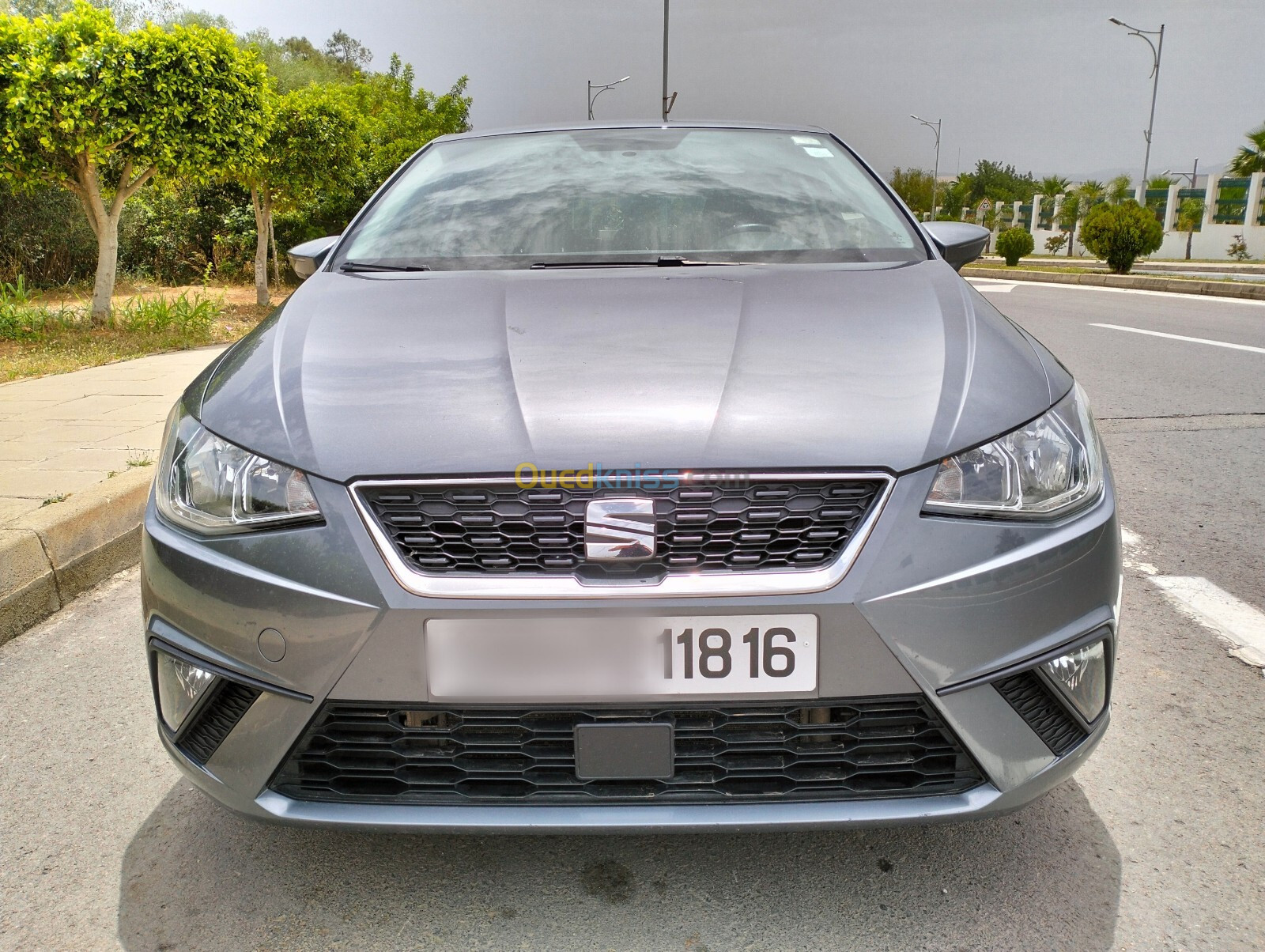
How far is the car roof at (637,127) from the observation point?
3266mm

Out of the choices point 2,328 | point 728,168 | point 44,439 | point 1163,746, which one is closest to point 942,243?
point 728,168

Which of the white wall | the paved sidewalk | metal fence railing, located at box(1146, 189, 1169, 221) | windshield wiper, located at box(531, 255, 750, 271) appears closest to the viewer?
windshield wiper, located at box(531, 255, 750, 271)

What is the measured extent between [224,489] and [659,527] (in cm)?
73

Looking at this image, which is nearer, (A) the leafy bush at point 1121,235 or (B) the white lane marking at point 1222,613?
(B) the white lane marking at point 1222,613

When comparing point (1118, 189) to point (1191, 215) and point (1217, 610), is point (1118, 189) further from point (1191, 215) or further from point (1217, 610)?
point (1217, 610)

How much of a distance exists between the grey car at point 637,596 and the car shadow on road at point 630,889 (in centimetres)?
20

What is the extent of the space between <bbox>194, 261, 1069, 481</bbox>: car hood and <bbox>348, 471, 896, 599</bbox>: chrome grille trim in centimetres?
2

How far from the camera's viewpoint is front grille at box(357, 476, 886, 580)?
1.58 m

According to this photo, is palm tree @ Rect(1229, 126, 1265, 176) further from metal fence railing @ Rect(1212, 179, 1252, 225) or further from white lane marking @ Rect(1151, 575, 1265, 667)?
white lane marking @ Rect(1151, 575, 1265, 667)

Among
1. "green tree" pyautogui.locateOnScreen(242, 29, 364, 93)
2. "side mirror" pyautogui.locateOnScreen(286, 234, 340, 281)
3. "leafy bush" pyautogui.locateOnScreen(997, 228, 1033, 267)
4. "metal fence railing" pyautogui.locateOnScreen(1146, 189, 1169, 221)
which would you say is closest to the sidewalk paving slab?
"side mirror" pyautogui.locateOnScreen(286, 234, 340, 281)

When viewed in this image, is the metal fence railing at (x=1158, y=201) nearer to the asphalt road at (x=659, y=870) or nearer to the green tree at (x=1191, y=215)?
the green tree at (x=1191, y=215)

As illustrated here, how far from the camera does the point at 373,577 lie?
1576mm

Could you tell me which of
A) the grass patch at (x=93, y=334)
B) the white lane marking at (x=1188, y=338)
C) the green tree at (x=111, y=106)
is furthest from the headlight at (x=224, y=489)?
the white lane marking at (x=1188, y=338)

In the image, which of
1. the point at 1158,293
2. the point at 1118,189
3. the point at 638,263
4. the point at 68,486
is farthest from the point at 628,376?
the point at 1118,189
